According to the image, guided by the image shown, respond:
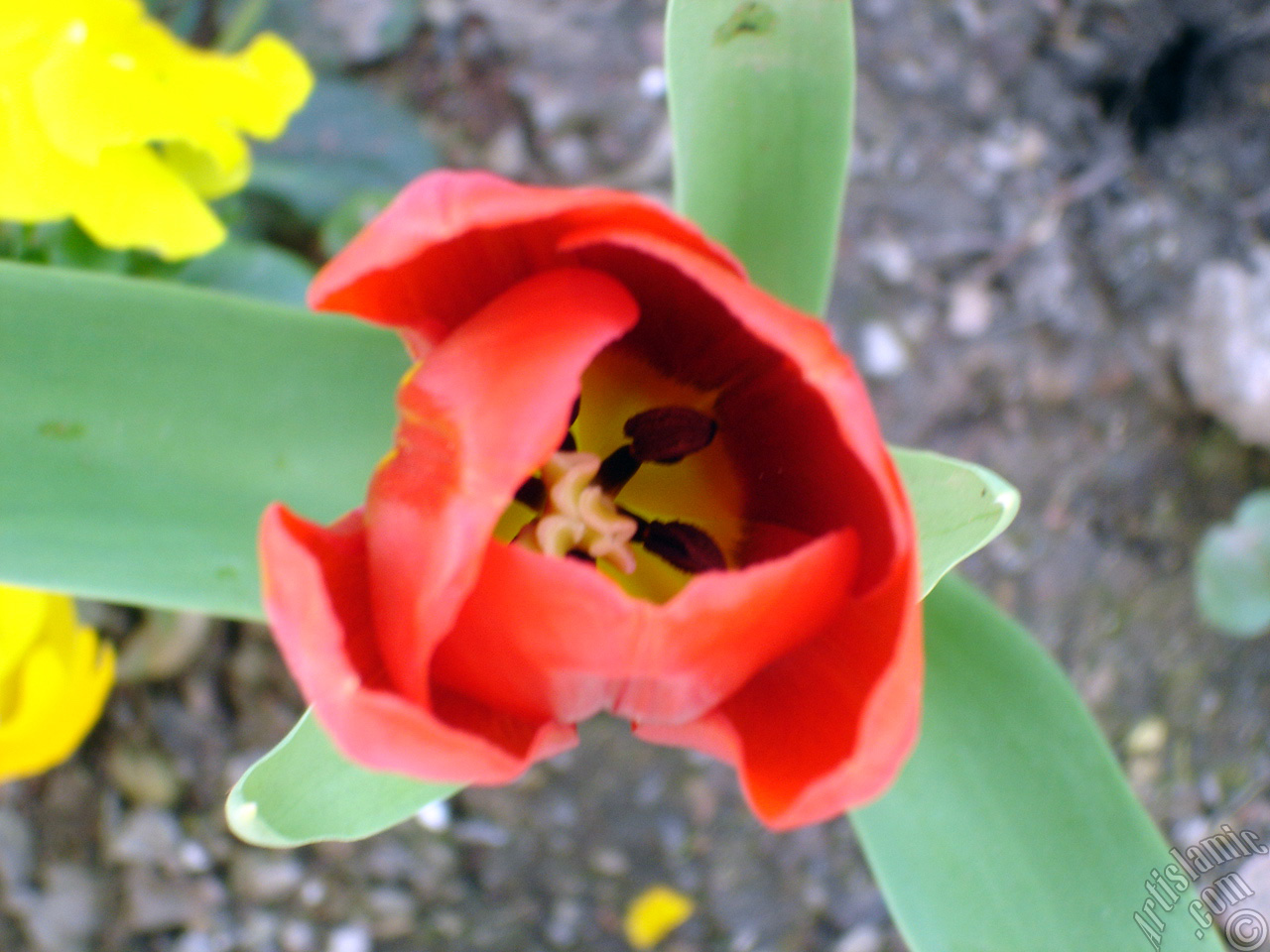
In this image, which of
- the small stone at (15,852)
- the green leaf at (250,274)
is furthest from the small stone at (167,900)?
the green leaf at (250,274)

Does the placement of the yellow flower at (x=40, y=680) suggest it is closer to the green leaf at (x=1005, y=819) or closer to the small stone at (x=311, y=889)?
the small stone at (x=311, y=889)

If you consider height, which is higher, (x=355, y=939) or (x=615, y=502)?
(x=615, y=502)

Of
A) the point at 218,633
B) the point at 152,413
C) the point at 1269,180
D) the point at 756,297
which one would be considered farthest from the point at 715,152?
the point at 1269,180

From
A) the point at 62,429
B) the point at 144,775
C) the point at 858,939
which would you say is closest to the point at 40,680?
the point at 62,429

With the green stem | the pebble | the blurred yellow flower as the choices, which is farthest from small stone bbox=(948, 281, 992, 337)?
the green stem

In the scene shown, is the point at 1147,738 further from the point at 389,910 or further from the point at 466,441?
the point at 466,441

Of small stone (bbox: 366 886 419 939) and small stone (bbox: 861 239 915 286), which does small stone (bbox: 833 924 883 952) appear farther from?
small stone (bbox: 861 239 915 286)

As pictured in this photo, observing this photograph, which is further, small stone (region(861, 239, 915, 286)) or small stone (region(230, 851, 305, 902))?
small stone (region(861, 239, 915, 286))
